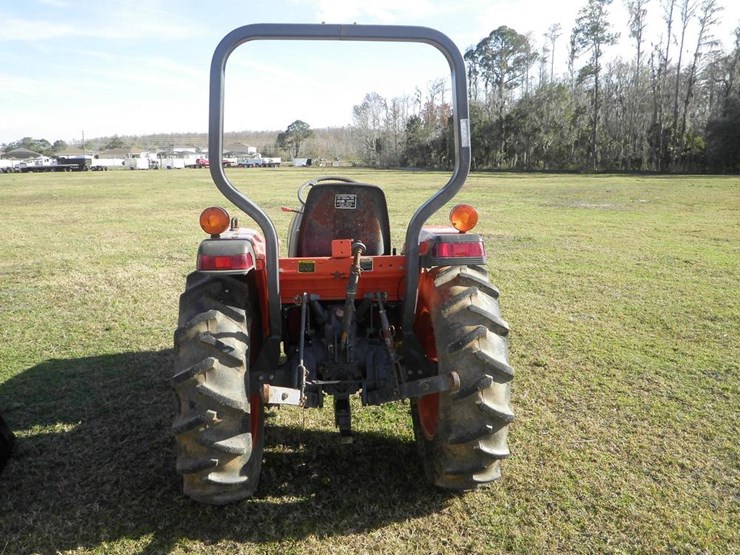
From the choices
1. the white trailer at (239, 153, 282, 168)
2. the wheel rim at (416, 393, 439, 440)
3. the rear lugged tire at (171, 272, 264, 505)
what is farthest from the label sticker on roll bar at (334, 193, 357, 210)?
the white trailer at (239, 153, 282, 168)

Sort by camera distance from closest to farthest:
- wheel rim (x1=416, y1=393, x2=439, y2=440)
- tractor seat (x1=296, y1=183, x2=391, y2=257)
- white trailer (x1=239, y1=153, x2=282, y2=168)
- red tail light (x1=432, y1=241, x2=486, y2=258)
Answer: red tail light (x1=432, y1=241, x2=486, y2=258) < wheel rim (x1=416, y1=393, x2=439, y2=440) < tractor seat (x1=296, y1=183, x2=391, y2=257) < white trailer (x1=239, y1=153, x2=282, y2=168)

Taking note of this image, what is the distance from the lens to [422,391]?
2.80 meters

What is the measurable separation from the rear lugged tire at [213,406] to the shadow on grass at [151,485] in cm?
32

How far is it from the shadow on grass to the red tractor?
0.27 metres

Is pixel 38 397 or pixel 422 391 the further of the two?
pixel 38 397

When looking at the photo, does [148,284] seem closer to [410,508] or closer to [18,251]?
[18,251]

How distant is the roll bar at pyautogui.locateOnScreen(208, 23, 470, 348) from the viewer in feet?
9.00

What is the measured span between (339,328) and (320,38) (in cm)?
157

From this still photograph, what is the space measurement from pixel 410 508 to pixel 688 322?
187 inches

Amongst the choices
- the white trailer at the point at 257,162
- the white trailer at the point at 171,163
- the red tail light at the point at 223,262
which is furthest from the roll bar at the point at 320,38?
the white trailer at the point at 171,163

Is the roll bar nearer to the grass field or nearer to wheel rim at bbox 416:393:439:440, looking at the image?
wheel rim at bbox 416:393:439:440

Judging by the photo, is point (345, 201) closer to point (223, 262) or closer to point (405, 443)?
point (223, 262)

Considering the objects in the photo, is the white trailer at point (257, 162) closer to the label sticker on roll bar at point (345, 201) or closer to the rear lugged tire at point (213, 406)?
the label sticker on roll bar at point (345, 201)

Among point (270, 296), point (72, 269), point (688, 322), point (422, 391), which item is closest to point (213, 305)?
point (270, 296)
